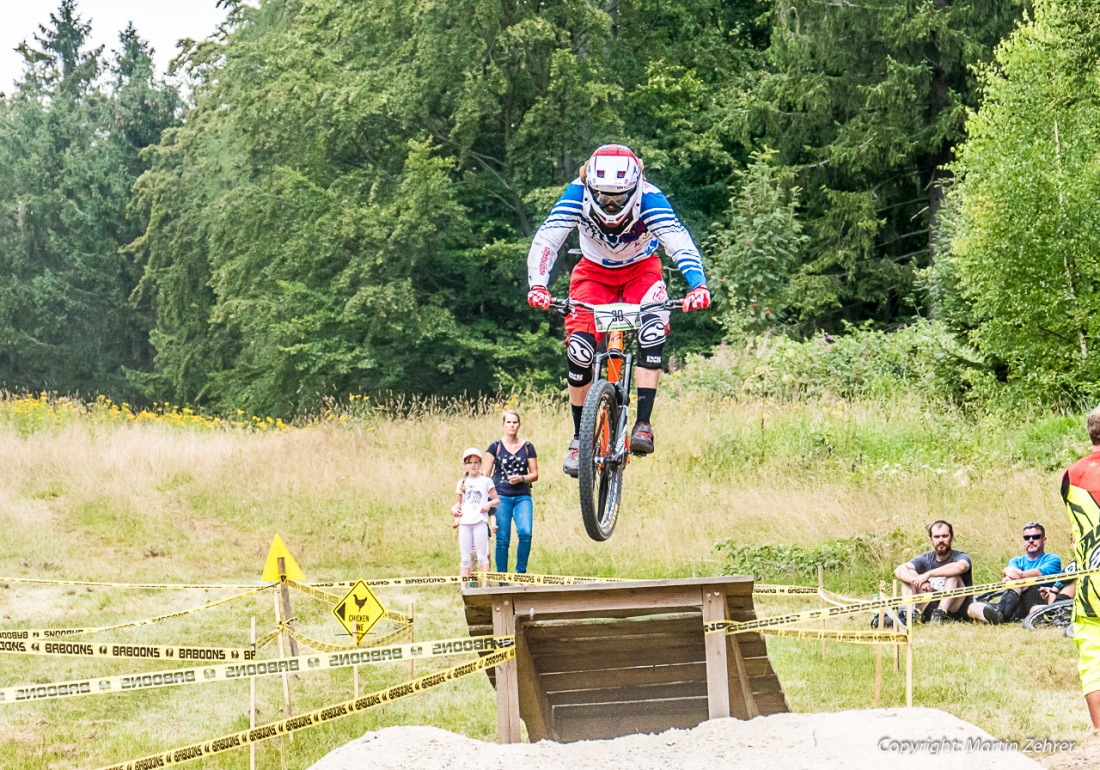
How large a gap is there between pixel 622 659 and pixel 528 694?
703mm

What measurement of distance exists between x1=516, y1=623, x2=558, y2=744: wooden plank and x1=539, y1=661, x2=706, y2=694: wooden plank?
0.17m

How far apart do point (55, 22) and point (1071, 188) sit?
162 ft

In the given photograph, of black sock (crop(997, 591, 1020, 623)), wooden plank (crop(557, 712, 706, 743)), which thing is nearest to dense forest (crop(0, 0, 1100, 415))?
black sock (crop(997, 591, 1020, 623))

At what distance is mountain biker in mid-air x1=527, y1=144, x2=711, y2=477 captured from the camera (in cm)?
745

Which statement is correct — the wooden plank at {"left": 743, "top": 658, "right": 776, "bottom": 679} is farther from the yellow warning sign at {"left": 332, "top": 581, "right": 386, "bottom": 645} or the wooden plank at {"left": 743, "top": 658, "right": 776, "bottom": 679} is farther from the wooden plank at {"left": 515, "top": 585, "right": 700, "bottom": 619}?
the yellow warning sign at {"left": 332, "top": 581, "right": 386, "bottom": 645}

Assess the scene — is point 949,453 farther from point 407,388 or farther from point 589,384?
point 407,388

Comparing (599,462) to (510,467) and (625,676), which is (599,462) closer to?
(625,676)


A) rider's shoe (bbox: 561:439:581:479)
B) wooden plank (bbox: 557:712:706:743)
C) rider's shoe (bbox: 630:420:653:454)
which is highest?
rider's shoe (bbox: 630:420:653:454)

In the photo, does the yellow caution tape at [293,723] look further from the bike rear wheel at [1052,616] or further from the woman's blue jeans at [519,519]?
the bike rear wheel at [1052,616]

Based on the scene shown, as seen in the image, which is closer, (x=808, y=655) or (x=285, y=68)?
(x=808, y=655)

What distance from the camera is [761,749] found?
5961mm

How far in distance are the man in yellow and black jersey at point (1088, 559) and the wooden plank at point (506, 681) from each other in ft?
9.03

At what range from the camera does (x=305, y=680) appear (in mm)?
10023

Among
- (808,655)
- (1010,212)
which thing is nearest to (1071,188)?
(1010,212)
